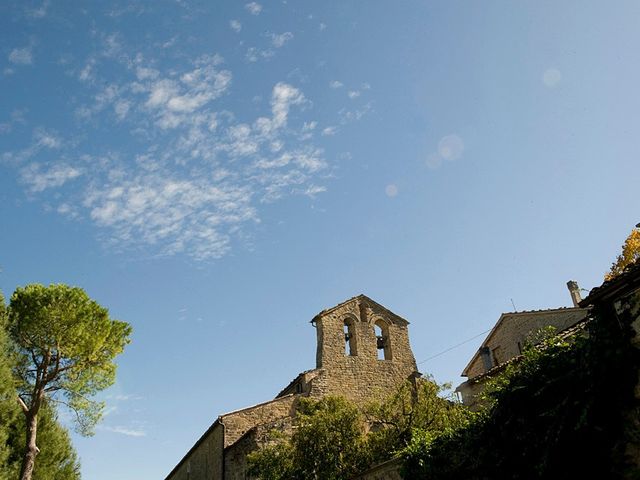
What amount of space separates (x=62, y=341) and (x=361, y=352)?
37.1 ft

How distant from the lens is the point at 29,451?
52.2ft

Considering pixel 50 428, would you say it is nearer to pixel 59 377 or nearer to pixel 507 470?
pixel 59 377

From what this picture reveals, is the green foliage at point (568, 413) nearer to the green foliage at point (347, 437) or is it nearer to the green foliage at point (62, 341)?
the green foliage at point (347, 437)

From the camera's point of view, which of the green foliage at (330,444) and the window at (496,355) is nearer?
the green foliage at (330,444)

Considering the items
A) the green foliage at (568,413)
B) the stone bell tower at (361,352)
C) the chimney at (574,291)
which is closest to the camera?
the green foliage at (568,413)

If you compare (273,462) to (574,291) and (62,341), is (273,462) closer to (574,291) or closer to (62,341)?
(62,341)

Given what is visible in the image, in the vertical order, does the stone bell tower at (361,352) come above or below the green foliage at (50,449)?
above

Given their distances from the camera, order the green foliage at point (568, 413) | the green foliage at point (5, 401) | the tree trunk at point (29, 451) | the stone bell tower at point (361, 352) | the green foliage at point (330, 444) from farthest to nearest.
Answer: the stone bell tower at point (361, 352)
the tree trunk at point (29, 451)
the green foliage at point (5, 401)
the green foliage at point (330, 444)
the green foliage at point (568, 413)

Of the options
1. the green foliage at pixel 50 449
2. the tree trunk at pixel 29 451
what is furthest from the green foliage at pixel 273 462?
the green foliage at pixel 50 449

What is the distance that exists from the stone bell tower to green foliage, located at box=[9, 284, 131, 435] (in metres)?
8.36

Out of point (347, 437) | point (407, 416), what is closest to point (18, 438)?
point (347, 437)

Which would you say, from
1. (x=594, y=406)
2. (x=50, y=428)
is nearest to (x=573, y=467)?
(x=594, y=406)

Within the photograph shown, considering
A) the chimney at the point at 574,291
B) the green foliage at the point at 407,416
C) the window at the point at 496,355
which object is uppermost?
the chimney at the point at 574,291

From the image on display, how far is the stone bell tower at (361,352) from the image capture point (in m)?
19.0
